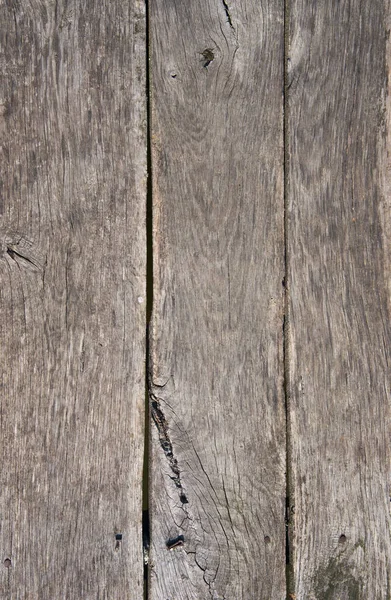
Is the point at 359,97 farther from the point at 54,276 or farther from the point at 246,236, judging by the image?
the point at 54,276

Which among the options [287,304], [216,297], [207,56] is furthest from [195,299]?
[207,56]

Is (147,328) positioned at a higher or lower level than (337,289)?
lower

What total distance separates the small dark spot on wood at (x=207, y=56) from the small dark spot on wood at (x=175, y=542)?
1.19 m

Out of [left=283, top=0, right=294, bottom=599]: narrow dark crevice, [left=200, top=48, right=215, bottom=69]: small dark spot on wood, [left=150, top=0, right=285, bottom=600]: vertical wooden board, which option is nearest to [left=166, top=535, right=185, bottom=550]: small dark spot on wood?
[left=150, top=0, right=285, bottom=600]: vertical wooden board

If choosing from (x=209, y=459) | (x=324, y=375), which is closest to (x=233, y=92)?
(x=324, y=375)

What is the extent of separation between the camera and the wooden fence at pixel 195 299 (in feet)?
4.62

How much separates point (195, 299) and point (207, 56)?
2.01ft

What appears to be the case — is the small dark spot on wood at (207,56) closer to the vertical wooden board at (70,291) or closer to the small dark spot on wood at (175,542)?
the vertical wooden board at (70,291)

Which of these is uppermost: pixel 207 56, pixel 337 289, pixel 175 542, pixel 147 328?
pixel 207 56

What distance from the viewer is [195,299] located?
56.6 inches

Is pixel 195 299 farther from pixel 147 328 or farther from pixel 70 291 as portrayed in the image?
pixel 70 291

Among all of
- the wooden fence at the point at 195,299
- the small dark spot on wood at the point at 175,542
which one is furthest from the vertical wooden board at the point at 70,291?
the small dark spot on wood at the point at 175,542

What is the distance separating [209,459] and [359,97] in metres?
1.01

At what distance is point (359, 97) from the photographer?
1476 mm
